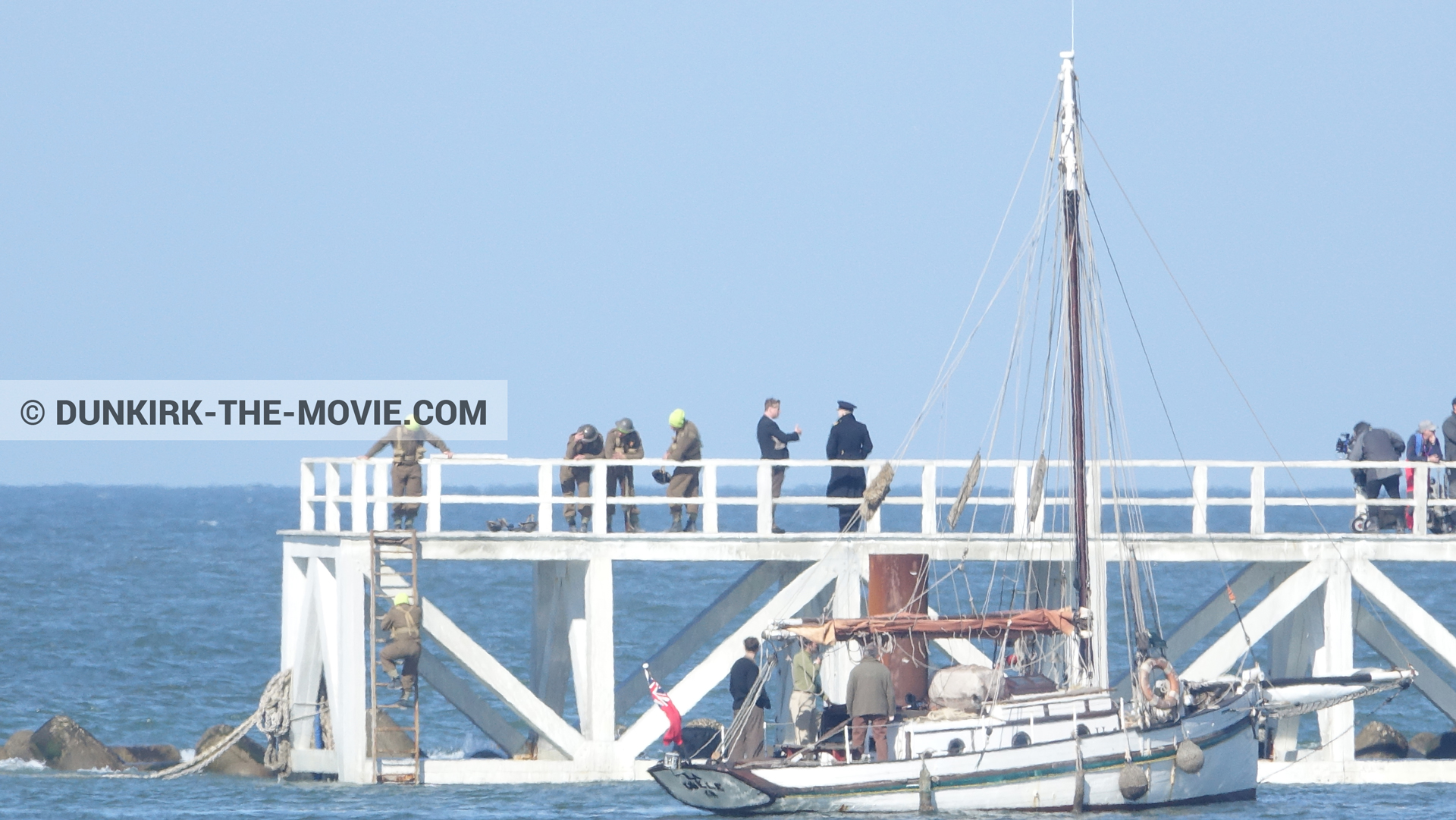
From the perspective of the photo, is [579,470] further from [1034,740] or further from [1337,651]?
[1337,651]

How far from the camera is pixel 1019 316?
26500mm

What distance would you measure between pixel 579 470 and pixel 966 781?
702cm

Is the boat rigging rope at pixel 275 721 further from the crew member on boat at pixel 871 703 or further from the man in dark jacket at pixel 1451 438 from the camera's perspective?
the man in dark jacket at pixel 1451 438

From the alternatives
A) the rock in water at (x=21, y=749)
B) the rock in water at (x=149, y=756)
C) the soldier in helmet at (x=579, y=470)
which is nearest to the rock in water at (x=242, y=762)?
the rock in water at (x=149, y=756)

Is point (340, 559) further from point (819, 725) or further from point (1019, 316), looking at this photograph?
point (1019, 316)

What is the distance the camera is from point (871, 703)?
75.4 ft

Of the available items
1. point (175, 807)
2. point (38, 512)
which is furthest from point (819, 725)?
point (38, 512)

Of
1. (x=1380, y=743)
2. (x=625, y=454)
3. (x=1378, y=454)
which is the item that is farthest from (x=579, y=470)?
(x=1380, y=743)

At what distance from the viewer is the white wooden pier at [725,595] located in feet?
84.1

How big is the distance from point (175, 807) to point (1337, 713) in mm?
13753

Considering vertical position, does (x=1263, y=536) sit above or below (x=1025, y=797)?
above

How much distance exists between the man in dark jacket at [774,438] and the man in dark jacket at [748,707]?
2666 mm

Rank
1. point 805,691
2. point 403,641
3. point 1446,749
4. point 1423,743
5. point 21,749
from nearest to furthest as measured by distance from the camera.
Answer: point 805,691
point 403,641
point 1446,749
point 21,749
point 1423,743

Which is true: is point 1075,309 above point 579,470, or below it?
above
